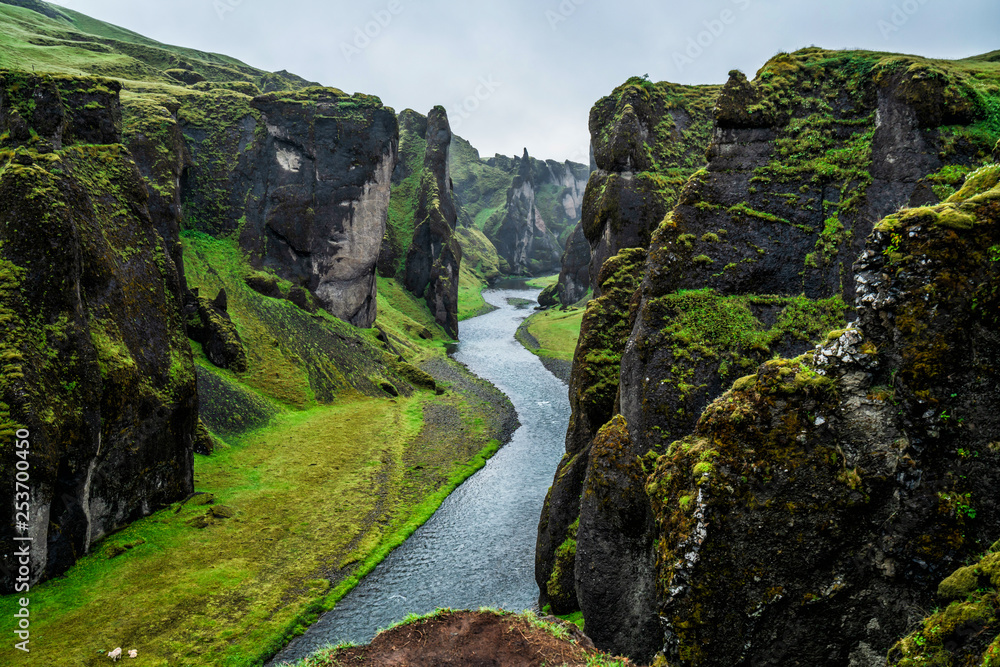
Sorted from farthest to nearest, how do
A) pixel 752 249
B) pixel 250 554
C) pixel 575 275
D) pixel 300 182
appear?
pixel 575 275
pixel 300 182
pixel 250 554
pixel 752 249

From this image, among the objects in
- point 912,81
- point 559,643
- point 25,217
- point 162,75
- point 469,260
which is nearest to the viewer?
point 559,643

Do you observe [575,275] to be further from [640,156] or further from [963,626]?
[963,626]

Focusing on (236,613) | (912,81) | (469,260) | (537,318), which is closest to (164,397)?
(236,613)

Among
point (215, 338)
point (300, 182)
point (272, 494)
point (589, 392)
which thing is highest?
point (300, 182)

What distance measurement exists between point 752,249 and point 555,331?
77.1 meters

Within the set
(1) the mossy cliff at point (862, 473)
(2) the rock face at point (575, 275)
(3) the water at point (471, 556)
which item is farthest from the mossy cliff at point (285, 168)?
(1) the mossy cliff at point (862, 473)

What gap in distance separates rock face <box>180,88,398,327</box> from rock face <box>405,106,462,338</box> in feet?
81.6

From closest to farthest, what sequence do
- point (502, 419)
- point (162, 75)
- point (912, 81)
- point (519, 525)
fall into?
point (912, 81) → point (519, 525) → point (502, 419) → point (162, 75)

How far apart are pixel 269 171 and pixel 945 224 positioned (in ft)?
247

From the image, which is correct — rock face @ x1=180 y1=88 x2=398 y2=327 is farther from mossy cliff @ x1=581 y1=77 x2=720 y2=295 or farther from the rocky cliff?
mossy cliff @ x1=581 y1=77 x2=720 y2=295

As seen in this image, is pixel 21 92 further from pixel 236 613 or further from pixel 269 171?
pixel 269 171

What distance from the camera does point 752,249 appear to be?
830 inches

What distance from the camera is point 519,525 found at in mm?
33969

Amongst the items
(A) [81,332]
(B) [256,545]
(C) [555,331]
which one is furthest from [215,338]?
(C) [555,331]
